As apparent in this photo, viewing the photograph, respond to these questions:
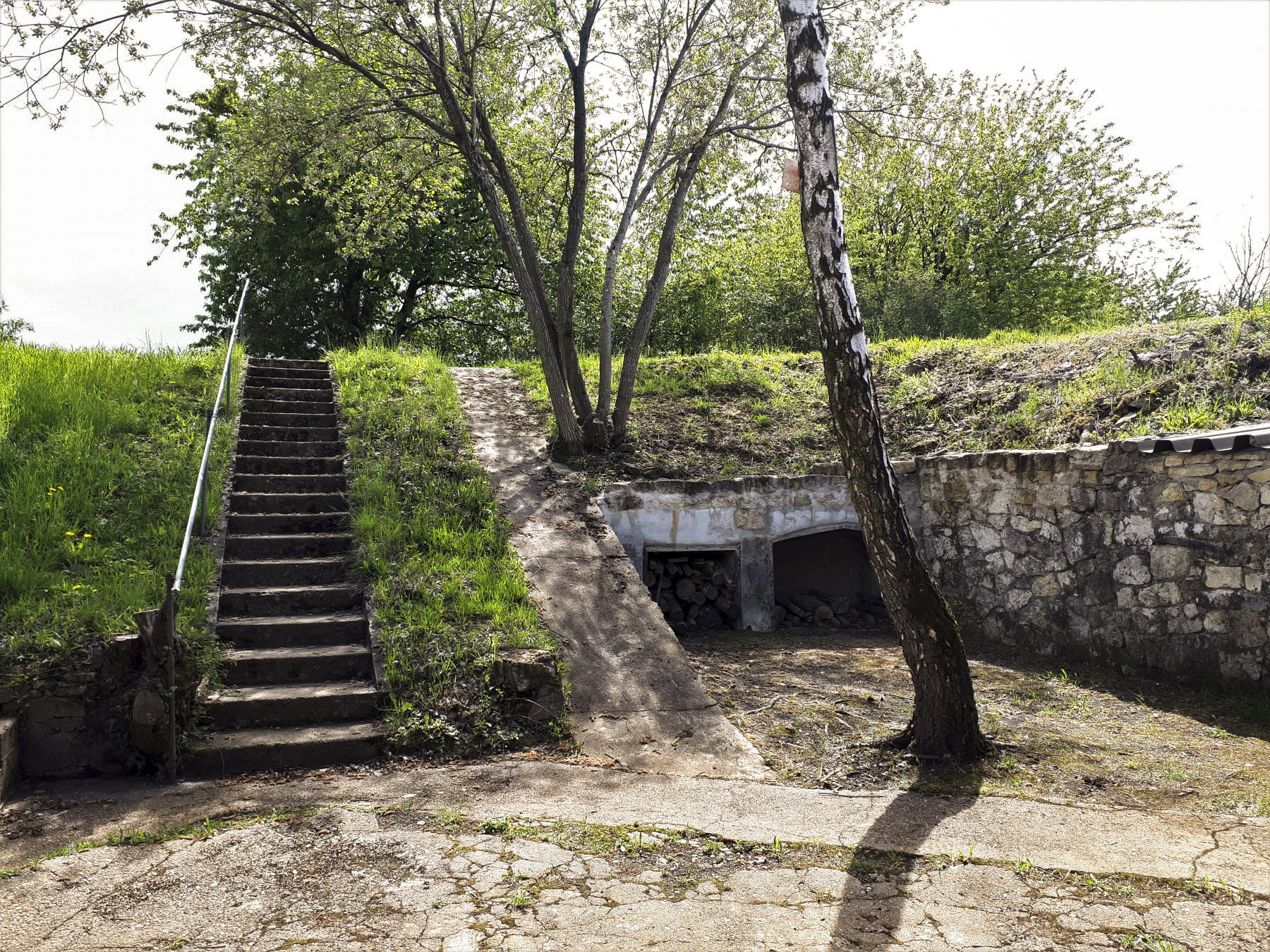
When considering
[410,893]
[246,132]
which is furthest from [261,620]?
[246,132]

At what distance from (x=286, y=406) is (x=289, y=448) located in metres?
1.33

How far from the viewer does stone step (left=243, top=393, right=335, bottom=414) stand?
405 inches

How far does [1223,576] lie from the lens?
20.6 ft

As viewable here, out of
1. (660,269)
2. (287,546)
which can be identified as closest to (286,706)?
Answer: (287,546)

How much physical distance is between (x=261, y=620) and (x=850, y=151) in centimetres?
757

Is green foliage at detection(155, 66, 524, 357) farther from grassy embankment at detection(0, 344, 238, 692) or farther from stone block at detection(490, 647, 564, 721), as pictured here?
stone block at detection(490, 647, 564, 721)

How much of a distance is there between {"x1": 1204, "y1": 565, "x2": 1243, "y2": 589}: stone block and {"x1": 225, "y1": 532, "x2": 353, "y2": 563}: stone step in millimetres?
6533

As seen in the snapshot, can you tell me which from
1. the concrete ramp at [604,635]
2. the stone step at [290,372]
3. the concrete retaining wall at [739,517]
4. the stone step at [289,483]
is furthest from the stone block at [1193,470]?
the stone step at [290,372]

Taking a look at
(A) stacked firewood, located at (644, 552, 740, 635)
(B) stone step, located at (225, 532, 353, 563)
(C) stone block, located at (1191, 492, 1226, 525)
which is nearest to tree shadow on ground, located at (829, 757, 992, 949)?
(C) stone block, located at (1191, 492, 1226, 525)

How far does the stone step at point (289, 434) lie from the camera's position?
952 cm

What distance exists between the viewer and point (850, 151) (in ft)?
32.2

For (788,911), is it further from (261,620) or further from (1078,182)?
(1078,182)

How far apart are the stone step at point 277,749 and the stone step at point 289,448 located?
4356 millimetres

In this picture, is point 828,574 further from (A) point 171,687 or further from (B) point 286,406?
(A) point 171,687
